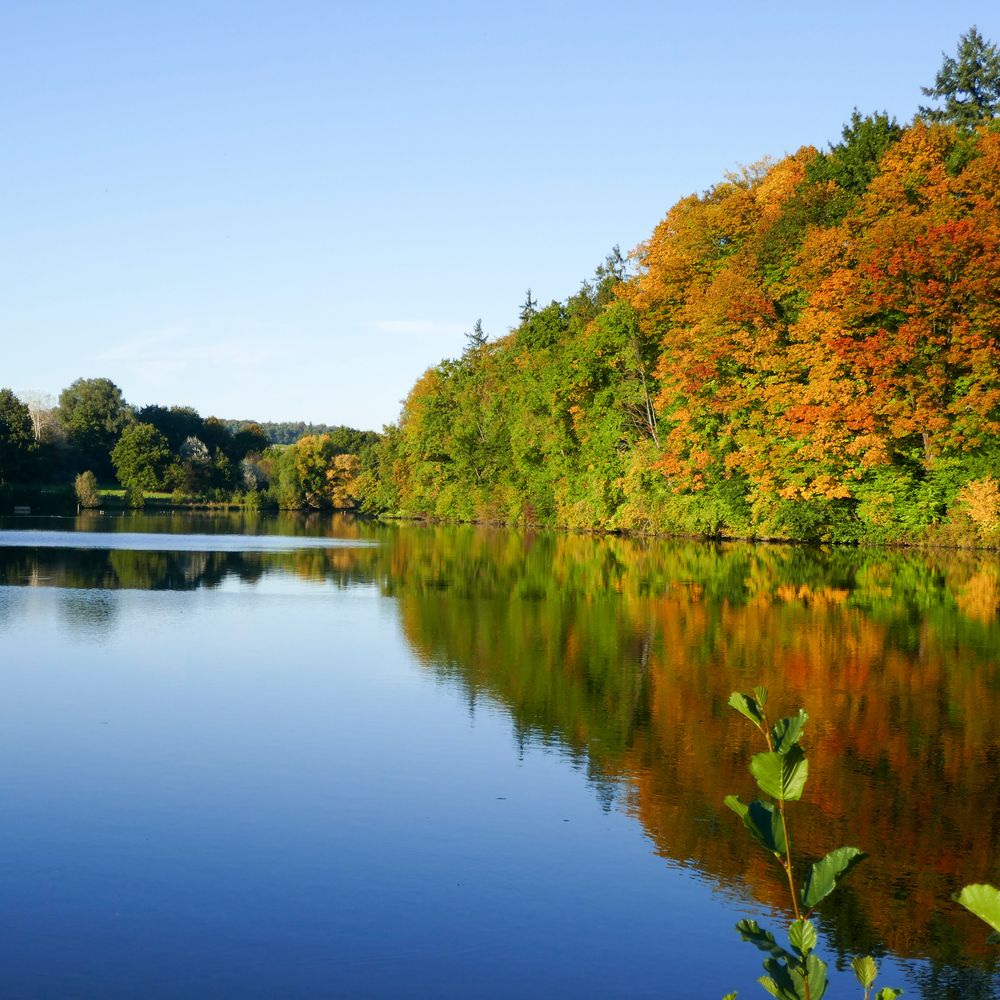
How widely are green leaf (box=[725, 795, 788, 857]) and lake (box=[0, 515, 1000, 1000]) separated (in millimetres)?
3194

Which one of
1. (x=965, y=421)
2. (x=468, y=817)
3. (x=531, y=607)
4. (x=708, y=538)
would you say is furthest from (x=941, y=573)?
(x=468, y=817)

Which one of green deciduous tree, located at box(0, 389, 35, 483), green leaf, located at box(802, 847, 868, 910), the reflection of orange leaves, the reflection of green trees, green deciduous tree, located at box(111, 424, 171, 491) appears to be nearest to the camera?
green leaf, located at box(802, 847, 868, 910)

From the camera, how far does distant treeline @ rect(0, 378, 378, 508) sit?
106 m

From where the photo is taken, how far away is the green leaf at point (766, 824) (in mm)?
2545

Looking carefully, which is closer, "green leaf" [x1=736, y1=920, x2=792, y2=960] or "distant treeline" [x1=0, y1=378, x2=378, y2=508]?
"green leaf" [x1=736, y1=920, x2=792, y2=960]

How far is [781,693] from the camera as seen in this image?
41.3 feet

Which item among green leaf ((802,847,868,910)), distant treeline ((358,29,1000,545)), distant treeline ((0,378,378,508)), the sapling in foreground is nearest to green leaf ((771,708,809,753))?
the sapling in foreground

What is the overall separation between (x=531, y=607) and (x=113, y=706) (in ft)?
34.8

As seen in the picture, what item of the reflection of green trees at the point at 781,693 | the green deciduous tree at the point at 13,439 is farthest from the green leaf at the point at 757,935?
the green deciduous tree at the point at 13,439

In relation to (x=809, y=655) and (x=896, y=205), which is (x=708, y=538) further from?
(x=809, y=655)

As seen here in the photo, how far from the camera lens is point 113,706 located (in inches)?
479

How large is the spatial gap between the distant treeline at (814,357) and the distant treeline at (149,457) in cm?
5112

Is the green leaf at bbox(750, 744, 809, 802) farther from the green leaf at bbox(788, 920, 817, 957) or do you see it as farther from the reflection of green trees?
the reflection of green trees

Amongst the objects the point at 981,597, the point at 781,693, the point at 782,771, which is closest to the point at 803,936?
the point at 782,771
